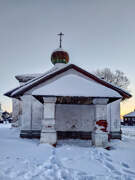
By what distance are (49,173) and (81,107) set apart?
22.3ft

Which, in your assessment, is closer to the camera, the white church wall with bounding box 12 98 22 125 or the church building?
the church building

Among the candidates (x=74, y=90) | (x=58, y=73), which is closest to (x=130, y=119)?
(x=58, y=73)

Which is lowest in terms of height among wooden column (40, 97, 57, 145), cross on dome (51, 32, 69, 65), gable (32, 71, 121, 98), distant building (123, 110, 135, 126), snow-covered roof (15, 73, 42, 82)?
distant building (123, 110, 135, 126)

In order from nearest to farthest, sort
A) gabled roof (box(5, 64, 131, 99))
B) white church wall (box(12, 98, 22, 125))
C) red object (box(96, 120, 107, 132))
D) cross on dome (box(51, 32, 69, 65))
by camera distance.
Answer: red object (box(96, 120, 107, 132))
gabled roof (box(5, 64, 131, 99))
white church wall (box(12, 98, 22, 125))
cross on dome (box(51, 32, 69, 65))

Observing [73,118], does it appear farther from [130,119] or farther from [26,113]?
[130,119]

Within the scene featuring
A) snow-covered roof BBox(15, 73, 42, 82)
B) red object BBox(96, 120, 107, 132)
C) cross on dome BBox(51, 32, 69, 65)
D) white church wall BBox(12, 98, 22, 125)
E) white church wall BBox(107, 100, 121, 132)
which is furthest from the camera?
cross on dome BBox(51, 32, 69, 65)

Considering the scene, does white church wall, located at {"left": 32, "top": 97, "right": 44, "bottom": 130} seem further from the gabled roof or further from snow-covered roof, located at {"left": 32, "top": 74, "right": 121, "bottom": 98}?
snow-covered roof, located at {"left": 32, "top": 74, "right": 121, "bottom": 98}

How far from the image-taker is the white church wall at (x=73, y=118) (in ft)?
32.9

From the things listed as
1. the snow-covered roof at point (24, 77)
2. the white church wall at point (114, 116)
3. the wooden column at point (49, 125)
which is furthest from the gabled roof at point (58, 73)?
the snow-covered roof at point (24, 77)

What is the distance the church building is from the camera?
6680 millimetres

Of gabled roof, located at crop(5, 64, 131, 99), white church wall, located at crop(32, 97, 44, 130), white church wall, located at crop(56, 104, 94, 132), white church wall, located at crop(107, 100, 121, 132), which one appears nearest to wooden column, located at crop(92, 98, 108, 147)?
gabled roof, located at crop(5, 64, 131, 99)

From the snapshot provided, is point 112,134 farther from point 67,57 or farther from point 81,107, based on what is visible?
point 67,57

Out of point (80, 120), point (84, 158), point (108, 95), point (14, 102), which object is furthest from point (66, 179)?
point (14, 102)

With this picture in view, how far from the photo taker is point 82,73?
9516mm
